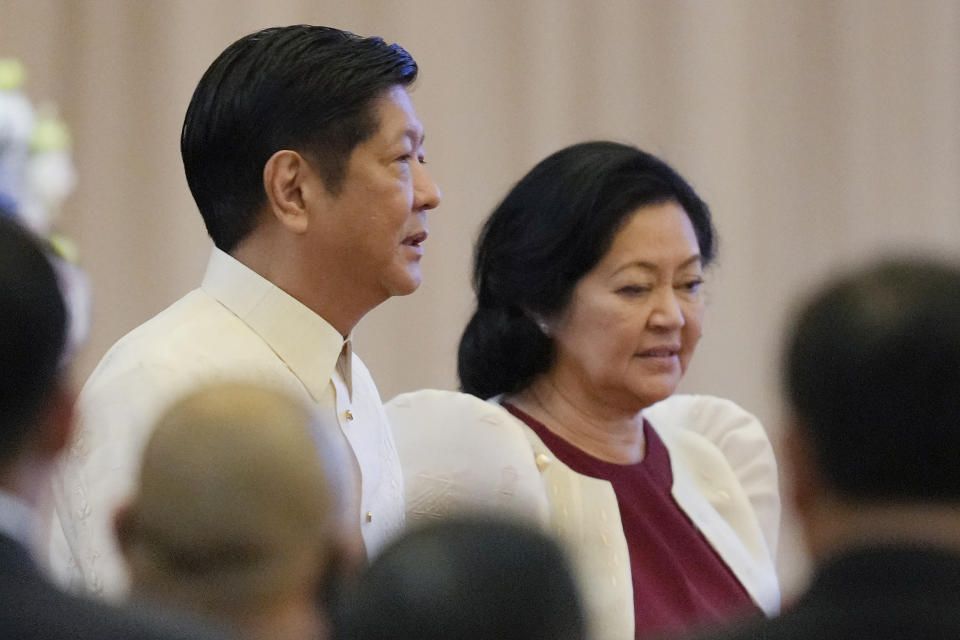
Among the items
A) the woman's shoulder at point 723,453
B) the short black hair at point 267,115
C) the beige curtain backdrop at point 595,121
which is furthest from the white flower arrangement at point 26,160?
the beige curtain backdrop at point 595,121

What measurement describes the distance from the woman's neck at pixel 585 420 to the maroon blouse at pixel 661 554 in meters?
0.03

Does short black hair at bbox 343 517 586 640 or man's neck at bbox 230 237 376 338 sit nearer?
short black hair at bbox 343 517 586 640

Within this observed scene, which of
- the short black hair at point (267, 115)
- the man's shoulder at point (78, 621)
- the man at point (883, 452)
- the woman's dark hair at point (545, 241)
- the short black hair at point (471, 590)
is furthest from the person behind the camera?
the woman's dark hair at point (545, 241)

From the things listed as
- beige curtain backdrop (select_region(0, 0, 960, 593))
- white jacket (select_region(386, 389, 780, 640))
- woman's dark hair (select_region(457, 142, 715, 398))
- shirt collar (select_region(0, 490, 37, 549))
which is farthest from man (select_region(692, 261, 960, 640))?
beige curtain backdrop (select_region(0, 0, 960, 593))

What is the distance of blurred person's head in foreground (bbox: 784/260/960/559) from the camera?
1487 millimetres

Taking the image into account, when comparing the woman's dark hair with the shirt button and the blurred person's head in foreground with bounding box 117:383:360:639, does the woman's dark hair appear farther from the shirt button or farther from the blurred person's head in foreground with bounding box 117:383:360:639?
the blurred person's head in foreground with bounding box 117:383:360:639

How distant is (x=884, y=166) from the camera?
620 centimetres

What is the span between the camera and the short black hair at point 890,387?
1.49 m

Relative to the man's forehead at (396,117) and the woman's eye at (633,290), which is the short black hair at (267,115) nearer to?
the man's forehead at (396,117)

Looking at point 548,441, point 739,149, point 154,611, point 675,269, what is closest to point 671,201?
point 675,269

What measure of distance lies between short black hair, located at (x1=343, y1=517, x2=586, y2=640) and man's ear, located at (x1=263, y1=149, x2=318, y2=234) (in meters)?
1.78

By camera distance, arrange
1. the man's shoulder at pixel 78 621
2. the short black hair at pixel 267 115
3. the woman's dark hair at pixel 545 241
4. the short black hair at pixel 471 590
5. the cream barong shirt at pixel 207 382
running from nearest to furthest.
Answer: the short black hair at pixel 471 590, the man's shoulder at pixel 78 621, the cream barong shirt at pixel 207 382, the short black hair at pixel 267 115, the woman's dark hair at pixel 545 241

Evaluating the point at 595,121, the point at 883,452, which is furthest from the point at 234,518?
the point at 595,121

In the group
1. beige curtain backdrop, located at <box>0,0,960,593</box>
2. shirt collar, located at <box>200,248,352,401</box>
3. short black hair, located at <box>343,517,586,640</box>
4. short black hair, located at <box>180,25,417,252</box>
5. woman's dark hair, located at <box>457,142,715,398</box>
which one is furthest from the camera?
beige curtain backdrop, located at <box>0,0,960,593</box>
